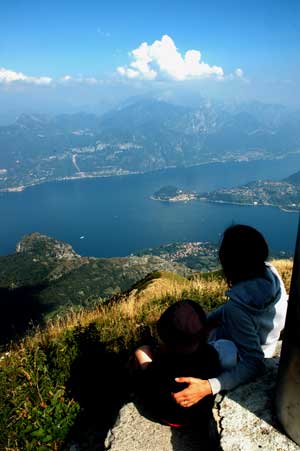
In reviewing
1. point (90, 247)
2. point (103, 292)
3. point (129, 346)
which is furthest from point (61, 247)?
point (129, 346)

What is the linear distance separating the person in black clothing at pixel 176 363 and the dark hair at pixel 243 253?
518 mm

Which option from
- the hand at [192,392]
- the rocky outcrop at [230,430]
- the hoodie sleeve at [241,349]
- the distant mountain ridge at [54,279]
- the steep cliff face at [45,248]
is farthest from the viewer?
the steep cliff face at [45,248]

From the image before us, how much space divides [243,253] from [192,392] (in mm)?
1217

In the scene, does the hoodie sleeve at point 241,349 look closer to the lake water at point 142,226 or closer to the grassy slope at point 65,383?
the grassy slope at point 65,383

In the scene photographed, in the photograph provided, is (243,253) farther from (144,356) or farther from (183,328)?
(144,356)

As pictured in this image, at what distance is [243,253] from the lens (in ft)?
10.9

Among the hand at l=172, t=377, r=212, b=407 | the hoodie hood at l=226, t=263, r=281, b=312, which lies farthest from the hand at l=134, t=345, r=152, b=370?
the hoodie hood at l=226, t=263, r=281, b=312

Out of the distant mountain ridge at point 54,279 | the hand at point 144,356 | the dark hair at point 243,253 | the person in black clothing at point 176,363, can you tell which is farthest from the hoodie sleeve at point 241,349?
the distant mountain ridge at point 54,279

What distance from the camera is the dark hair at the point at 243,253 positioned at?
129 inches

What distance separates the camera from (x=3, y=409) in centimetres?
425

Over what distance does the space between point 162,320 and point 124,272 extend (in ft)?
218

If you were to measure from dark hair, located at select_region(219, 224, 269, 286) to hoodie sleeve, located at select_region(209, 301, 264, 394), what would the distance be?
29cm

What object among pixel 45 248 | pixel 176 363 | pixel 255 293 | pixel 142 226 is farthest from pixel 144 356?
pixel 142 226

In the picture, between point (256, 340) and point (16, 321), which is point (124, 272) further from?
point (256, 340)
